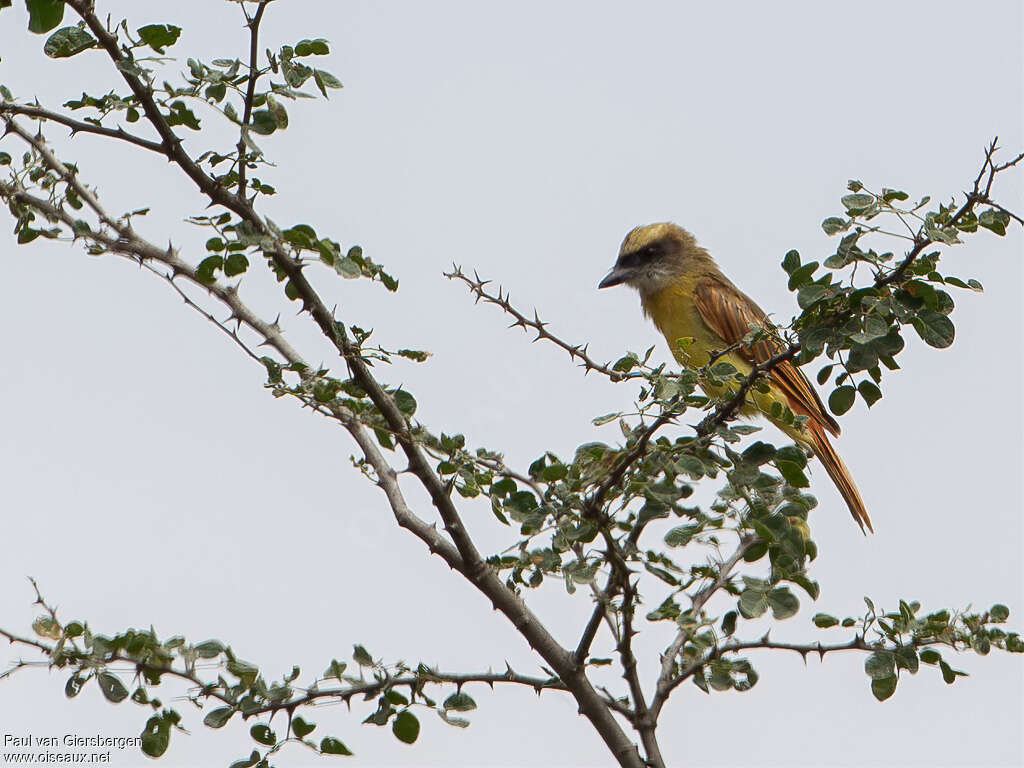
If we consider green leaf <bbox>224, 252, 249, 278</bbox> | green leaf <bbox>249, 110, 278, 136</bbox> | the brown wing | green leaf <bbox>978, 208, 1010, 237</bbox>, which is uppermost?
the brown wing

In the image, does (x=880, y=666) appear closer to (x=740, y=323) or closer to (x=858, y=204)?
(x=858, y=204)

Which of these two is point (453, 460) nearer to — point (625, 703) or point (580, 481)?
point (580, 481)

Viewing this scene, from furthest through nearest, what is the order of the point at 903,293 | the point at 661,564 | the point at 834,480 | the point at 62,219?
the point at 834,480
the point at 62,219
the point at 661,564
the point at 903,293

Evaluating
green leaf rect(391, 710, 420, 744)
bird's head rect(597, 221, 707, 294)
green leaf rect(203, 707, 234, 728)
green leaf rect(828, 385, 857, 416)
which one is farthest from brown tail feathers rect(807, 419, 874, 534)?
green leaf rect(203, 707, 234, 728)

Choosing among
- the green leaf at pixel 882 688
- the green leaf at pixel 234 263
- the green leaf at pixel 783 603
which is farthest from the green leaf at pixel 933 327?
the green leaf at pixel 234 263

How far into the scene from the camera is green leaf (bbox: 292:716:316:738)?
3.23m

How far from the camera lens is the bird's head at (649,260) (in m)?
7.97

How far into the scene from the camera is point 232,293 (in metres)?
3.61

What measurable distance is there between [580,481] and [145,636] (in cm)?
114

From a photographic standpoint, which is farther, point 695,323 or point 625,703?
point 695,323

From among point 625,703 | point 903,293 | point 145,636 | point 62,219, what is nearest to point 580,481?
point 625,703

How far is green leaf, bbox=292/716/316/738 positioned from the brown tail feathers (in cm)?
419

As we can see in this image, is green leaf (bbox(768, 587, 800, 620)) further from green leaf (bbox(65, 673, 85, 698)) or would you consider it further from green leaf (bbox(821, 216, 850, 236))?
green leaf (bbox(65, 673, 85, 698))

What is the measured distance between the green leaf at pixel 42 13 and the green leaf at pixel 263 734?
1781 mm
